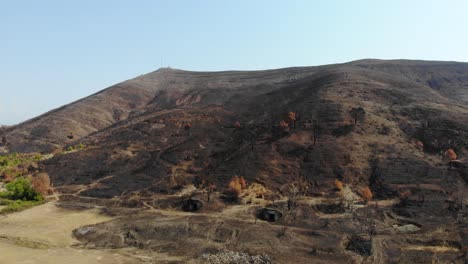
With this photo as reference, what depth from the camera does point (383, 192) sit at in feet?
108

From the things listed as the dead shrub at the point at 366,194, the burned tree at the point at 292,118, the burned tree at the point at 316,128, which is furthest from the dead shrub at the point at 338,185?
the burned tree at the point at 292,118

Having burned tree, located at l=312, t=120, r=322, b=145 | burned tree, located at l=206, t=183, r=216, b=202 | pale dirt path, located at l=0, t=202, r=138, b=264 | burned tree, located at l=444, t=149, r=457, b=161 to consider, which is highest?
burned tree, located at l=312, t=120, r=322, b=145

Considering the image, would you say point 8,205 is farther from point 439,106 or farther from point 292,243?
point 439,106

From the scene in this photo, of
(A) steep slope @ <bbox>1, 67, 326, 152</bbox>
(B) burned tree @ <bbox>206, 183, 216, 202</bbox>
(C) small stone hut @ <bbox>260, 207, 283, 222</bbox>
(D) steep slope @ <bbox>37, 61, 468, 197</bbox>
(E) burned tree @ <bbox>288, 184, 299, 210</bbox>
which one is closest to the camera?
(C) small stone hut @ <bbox>260, 207, 283, 222</bbox>

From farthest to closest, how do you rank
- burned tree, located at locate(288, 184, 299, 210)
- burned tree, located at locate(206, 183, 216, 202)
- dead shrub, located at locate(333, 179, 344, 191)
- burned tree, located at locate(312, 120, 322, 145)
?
burned tree, located at locate(312, 120, 322, 145), burned tree, located at locate(206, 183, 216, 202), dead shrub, located at locate(333, 179, 344, 191), burned tree, located at locate(288, 184, 299, 210)

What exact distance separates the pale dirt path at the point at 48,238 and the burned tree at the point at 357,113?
25996 mm

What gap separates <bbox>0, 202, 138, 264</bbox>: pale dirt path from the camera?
22859 millimetres

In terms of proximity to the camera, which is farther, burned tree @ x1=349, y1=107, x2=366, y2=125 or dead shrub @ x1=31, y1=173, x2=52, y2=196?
burned tree @ x1=349, y1=107, x2=366, y2=125

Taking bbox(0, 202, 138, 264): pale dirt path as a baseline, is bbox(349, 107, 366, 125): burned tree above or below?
above

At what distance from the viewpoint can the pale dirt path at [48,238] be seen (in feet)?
75.0

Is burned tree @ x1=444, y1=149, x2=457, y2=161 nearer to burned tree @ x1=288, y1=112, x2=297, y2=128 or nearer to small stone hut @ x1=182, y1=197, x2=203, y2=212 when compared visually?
burned tree @ x1=288, y1=112, x2=297, y2=128

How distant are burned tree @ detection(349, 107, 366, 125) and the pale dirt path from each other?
2600 centimetres

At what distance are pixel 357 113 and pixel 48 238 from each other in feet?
102

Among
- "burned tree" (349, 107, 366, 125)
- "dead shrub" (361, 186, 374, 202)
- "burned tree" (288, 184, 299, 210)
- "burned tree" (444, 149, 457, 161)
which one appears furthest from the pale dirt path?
"burned tree" (444, 149, 457, 161)
